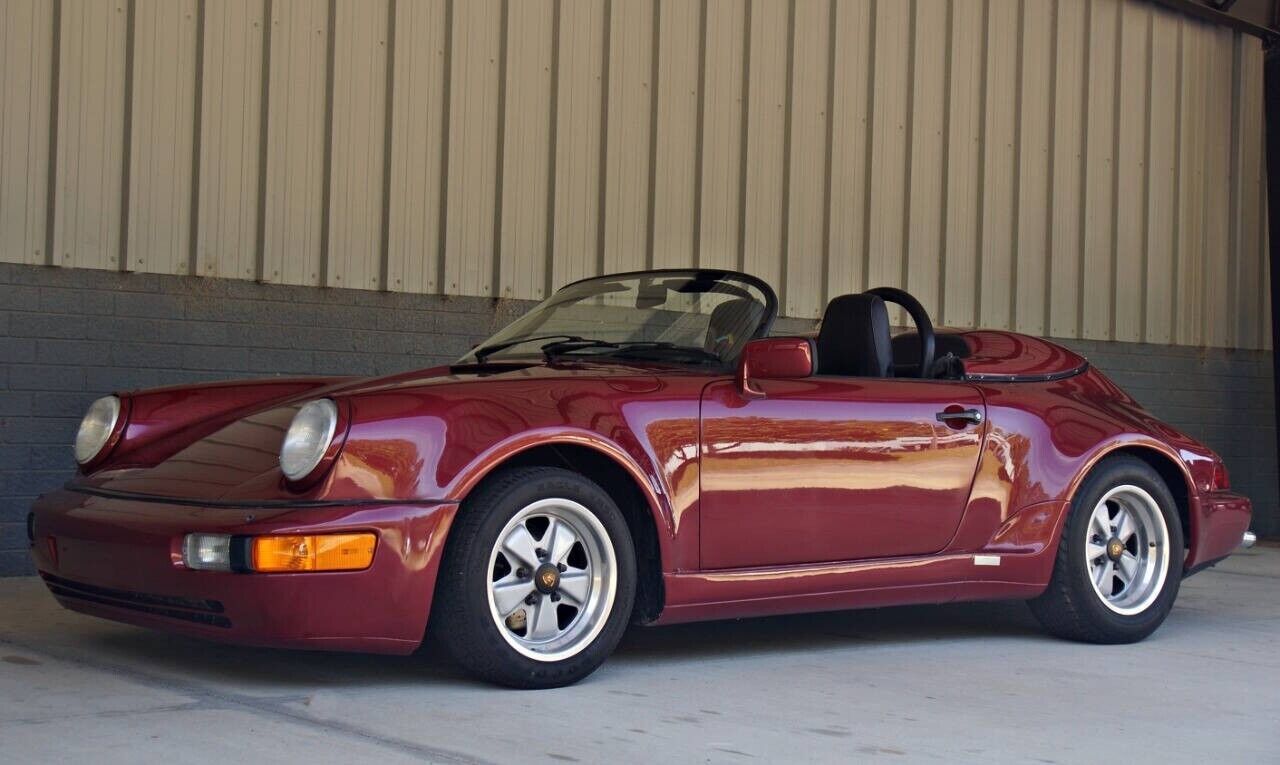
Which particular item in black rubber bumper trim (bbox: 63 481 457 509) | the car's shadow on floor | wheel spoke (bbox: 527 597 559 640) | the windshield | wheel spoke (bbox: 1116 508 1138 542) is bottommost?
the car's shadow on floor

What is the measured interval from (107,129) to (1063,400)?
4157 mm

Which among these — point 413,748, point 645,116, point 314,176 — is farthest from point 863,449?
point 645,116

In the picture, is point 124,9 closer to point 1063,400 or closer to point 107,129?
point 107,129

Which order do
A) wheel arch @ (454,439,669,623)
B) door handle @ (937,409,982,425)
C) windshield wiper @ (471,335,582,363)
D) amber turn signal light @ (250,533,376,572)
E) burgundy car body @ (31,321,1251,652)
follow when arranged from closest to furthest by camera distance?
amber turn signal light @ (250,533,376,572), burgundy car body @ (31,321,1251,652), wheel arch @ (454,439,669,623), door handle @ (937,409,982,425), windshield wiper @ (471,335,582,363)

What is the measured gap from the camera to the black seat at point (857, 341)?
203 inches

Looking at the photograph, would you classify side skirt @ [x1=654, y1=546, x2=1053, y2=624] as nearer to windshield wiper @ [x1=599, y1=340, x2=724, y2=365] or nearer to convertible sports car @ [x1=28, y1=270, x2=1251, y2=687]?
convertible sports car @ [x1=28, y1=270, x2=1251, y2=687]

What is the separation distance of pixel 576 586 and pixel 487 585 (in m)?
0.30

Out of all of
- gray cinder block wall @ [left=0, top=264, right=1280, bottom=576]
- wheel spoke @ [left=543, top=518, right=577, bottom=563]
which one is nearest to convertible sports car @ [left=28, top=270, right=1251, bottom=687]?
wheel spoke @ [left=543, top=518, right=577, bottom=563]

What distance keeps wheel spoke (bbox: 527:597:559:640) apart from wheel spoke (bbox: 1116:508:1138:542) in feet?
7.81

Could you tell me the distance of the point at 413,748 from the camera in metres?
3.35

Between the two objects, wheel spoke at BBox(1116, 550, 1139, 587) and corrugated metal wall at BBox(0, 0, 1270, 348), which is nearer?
wheel spoke at BBox(1116, 550, 1139, 587)

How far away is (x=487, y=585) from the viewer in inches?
158

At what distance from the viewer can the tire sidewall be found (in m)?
5.36

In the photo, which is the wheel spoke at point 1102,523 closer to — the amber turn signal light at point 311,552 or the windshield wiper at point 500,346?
the windshield wiper at point 500,346
